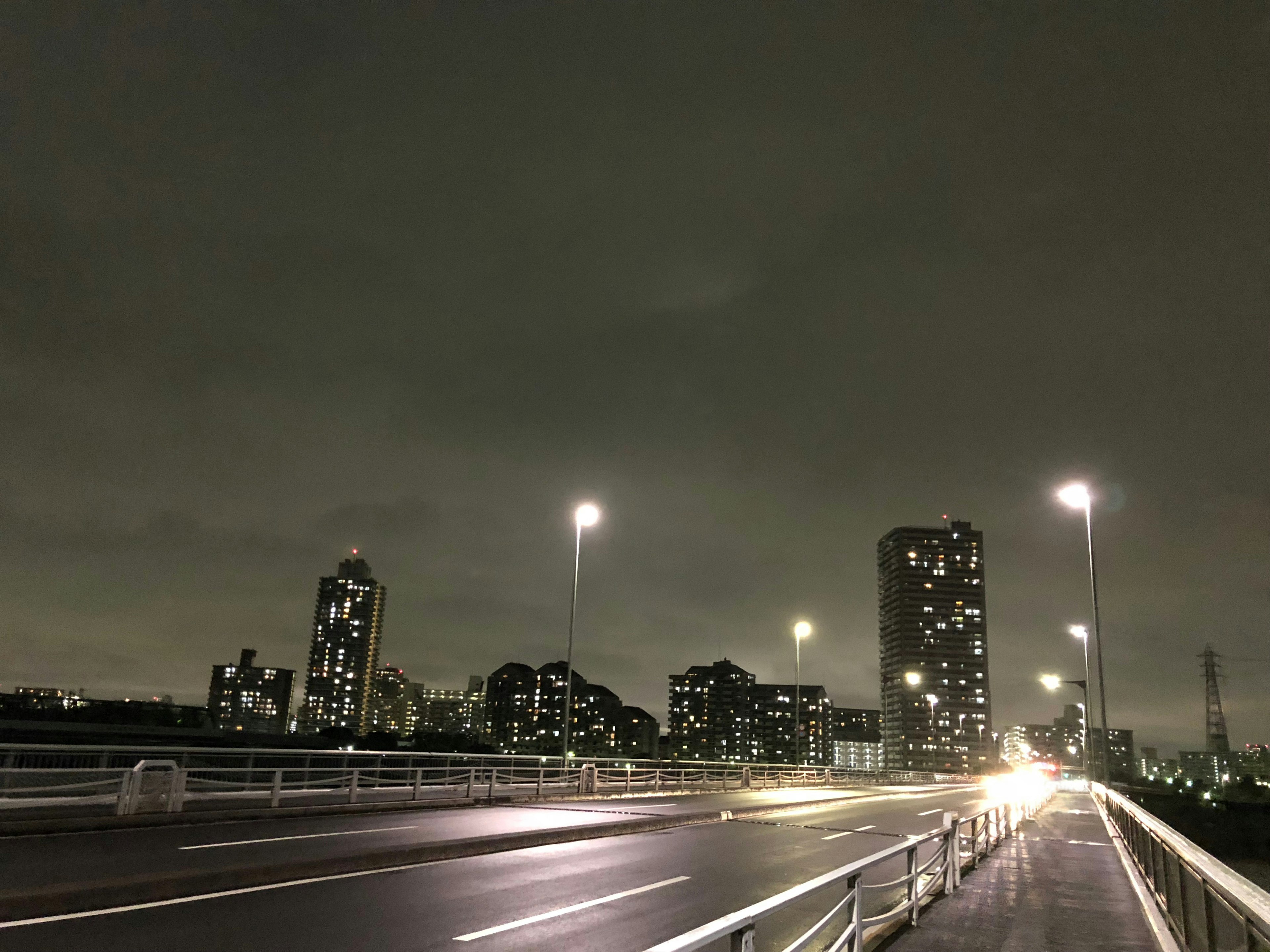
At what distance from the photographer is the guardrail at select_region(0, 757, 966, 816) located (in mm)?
16250

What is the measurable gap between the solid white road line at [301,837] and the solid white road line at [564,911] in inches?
273

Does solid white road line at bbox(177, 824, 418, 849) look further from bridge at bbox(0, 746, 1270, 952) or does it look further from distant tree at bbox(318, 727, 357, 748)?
distant tree at bbox(318, 727, 357, 748)

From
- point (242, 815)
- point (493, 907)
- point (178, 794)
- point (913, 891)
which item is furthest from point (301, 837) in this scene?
point (913, 891)

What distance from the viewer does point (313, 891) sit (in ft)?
34.7

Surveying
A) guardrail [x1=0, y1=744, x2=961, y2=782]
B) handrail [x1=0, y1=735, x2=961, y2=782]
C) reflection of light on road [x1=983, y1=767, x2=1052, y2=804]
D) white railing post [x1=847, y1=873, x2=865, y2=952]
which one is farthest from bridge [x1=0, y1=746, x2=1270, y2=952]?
reflection of light on road [x1=983, y1=767, x2=1052, y2=804]

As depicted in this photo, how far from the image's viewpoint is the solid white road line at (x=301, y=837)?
13773 millimetres

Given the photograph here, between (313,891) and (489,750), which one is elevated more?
(313,891)

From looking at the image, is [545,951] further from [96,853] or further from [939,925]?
[96,853]

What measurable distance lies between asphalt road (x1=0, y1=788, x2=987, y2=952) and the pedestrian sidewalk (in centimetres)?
166

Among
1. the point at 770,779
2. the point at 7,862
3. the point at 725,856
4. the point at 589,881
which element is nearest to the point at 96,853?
the point at 7,862

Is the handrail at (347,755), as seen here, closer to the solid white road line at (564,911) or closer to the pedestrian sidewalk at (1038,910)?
Result: the solid white road line at (564,911)

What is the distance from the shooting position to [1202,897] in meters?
7.28

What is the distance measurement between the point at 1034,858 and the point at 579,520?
2369 cm

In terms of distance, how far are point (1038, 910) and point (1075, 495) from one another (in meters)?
27.0
